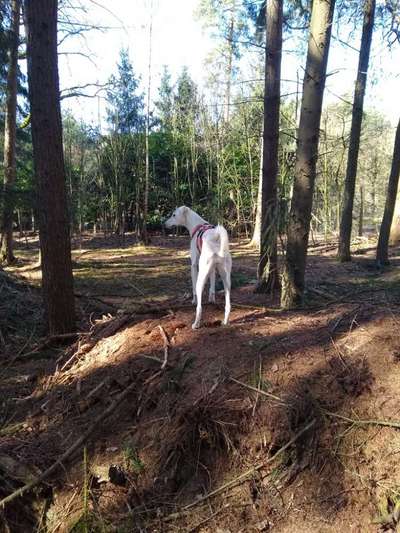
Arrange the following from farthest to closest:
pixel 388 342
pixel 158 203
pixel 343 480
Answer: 1. pixel 158 203
2. pixel 388 342
3. pixel 343 480

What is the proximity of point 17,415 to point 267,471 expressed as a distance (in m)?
2.68

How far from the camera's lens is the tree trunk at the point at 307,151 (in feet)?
16.0

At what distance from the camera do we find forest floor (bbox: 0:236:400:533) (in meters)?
2.98

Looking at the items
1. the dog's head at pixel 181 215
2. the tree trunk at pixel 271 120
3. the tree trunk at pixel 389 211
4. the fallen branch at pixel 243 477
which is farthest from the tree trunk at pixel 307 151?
A: the tree trunk at pixel 389 211

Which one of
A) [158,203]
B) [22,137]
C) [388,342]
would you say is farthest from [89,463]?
[158,203]

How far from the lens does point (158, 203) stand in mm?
24109

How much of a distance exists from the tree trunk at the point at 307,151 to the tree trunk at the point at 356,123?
314 inches

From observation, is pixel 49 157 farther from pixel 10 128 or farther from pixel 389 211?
pixel 389 211

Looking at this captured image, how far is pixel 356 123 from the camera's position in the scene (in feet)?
40.6

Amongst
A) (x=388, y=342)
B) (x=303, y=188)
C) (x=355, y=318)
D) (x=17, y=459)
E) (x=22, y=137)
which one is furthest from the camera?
(x=22, y=137)

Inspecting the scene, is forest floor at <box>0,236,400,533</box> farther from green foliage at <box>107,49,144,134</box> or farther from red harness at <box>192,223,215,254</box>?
green foliage at <box>107,49,144,134</box>

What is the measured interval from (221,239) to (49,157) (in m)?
2.57

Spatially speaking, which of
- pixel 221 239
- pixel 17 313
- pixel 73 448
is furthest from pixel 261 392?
pixel 17 313

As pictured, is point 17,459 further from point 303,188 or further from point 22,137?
point 22,137
